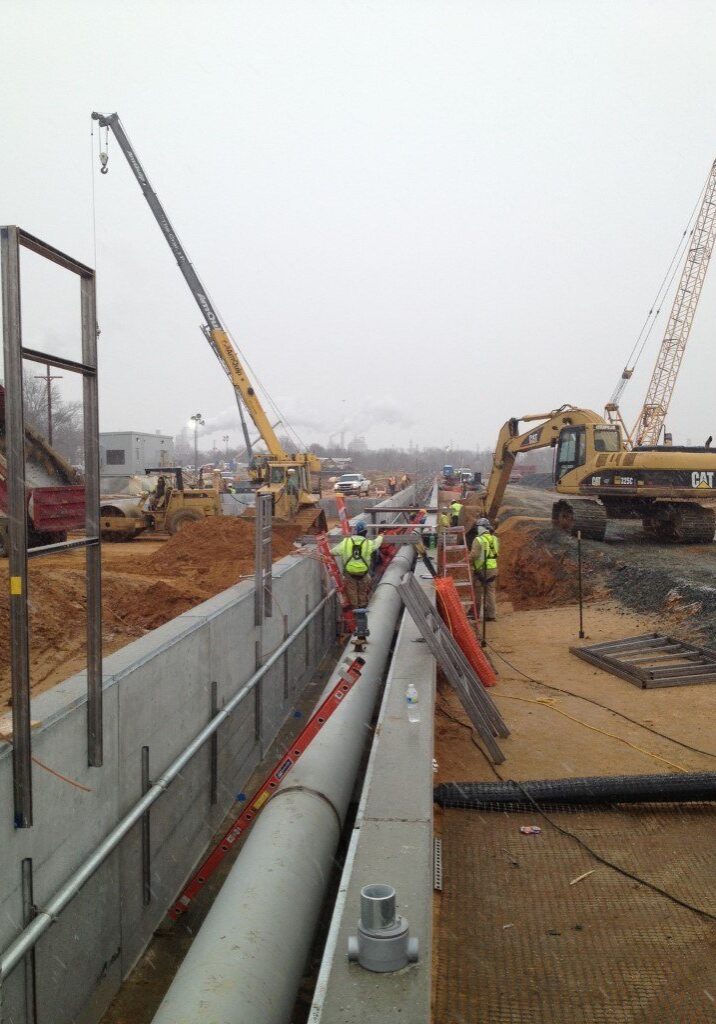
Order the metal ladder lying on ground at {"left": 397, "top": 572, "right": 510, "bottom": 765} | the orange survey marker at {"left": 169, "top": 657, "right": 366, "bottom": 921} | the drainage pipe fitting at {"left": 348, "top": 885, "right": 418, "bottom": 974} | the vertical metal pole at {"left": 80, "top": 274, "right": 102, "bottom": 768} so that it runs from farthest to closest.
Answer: the metal ladder lying on ground at {"left": 397, "top": 572, "right": 510, "bottom": 765} → the orange survey marker at {"left": 169, "top": 657, "right": 366, "bottom": 921} → the vertical metal pole at {"left": 80, "top": 274, "right": 102, "bottom": 768} → the drainage pipe fitting at {"left": 348, "top": 885, "right": 418, "bottom": 974}

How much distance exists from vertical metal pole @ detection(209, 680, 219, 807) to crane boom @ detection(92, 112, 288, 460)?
1901 centimetres

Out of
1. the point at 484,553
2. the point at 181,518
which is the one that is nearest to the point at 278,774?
the point at 484,553

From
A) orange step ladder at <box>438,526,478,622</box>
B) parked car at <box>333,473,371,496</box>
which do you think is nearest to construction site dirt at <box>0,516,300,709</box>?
orange step ladder at <box>438,526,478,622</box>

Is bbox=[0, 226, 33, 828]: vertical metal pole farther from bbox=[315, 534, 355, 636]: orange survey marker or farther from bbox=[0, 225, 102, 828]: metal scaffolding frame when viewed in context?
bbox=[315, 534, 355, 636]: orange survey marker

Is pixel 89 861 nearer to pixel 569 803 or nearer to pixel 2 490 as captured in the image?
pixel 2 490

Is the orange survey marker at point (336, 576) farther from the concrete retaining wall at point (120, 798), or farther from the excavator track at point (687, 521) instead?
the excavator track at point (687, 521)

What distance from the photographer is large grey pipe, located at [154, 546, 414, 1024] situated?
3.35 metres

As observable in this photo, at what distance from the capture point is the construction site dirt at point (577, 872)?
4109 mm

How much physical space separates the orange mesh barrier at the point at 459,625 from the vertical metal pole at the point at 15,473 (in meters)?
6.56

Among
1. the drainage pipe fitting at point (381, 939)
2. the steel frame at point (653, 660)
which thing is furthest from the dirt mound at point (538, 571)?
the drainage pipe fitting at point (381, 939)

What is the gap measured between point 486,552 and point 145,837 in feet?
28.7

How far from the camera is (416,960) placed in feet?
11.0

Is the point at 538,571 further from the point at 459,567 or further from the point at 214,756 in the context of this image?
the point at 214,756

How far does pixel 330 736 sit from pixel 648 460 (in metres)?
15.1
